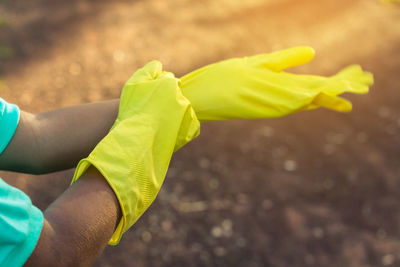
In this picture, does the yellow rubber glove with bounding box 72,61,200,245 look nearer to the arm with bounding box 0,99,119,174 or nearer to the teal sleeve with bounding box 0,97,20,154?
the arm with bounding box 0,99,119,174

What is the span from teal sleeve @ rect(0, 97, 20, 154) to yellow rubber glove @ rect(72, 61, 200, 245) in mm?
195

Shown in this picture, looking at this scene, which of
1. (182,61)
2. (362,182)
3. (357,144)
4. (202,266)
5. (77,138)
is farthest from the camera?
(182,61)

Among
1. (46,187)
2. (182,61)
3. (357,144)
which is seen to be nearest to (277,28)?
(182,61)

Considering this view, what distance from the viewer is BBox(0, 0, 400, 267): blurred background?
5.86 ft

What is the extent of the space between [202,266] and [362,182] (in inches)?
34.3

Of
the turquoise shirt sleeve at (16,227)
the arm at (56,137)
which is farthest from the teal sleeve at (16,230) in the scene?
the arm at (56,137)

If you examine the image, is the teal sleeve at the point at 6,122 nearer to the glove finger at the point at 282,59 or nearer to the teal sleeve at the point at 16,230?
the teal sleeve at the point at 16,230

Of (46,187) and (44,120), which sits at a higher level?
(44,120)

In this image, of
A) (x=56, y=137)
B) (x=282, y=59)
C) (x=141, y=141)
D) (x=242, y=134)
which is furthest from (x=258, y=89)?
(x=242, y=134)

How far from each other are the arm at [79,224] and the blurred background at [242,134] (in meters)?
1.01

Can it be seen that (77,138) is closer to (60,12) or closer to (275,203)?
(275,203)

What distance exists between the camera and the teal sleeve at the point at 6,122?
859 mm

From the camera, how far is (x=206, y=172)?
208cm

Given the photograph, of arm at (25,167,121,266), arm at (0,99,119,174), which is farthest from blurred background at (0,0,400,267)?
arm at (25,167,121,266)
